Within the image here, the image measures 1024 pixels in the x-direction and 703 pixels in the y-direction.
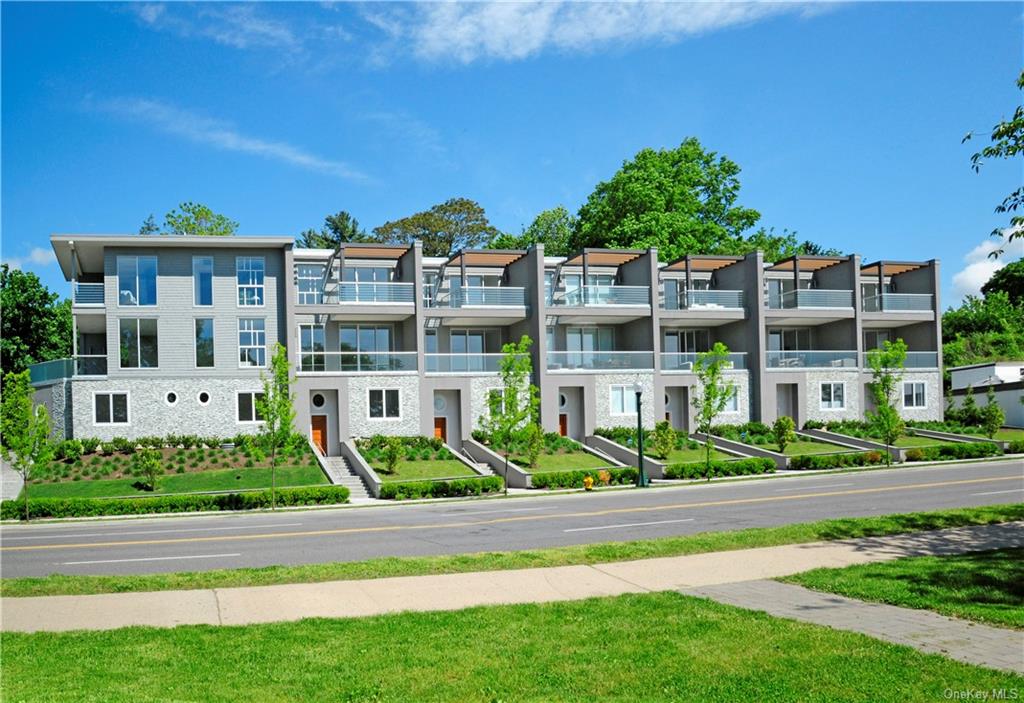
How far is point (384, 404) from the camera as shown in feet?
141

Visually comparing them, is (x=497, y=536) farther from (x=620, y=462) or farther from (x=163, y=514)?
(x=620, y=462)

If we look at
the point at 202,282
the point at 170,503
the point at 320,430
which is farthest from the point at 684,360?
the point at 170,503

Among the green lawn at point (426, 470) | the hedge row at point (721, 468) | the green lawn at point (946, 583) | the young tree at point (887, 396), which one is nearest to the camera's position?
the green lawn at point (946, 583)

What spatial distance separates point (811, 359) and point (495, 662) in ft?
148

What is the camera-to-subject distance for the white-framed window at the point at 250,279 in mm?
41906

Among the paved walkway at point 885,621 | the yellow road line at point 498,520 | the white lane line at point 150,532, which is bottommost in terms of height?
the white lane line at point 150,532

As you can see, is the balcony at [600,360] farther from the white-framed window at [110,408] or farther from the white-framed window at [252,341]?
the white-framed window at [110,408]

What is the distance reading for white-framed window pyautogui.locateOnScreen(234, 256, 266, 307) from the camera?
137ft

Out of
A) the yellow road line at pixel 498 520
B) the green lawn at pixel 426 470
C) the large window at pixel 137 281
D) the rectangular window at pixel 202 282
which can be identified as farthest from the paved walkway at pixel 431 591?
the large window at pixel 137 281

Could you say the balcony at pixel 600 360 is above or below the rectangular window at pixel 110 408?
above

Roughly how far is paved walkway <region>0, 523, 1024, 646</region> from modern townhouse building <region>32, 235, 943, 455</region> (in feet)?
70.8

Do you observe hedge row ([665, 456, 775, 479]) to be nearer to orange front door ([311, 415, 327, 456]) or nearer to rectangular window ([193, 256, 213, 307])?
orange front door ([311, 415, 327, 456])

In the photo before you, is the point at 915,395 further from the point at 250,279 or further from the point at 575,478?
the point at 250,279

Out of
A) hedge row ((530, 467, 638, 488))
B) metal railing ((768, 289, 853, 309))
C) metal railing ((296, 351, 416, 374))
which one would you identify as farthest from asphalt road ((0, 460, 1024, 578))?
metal railing ((768, 289, 853, 309))
